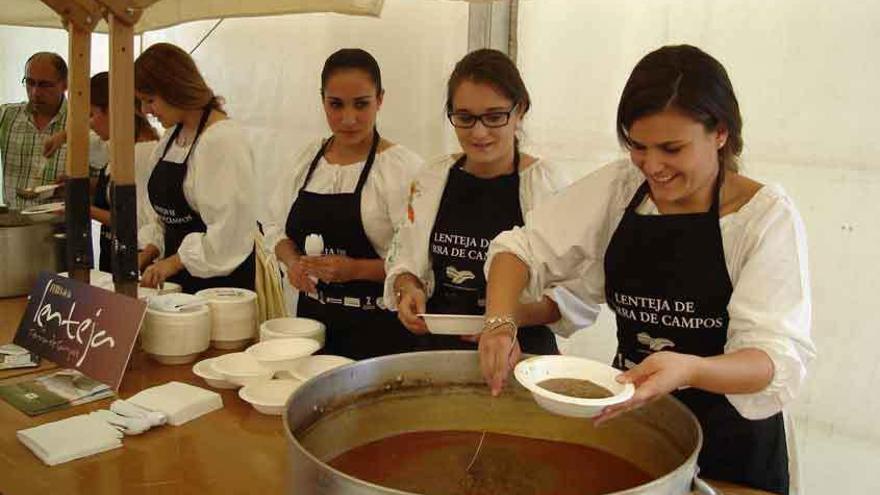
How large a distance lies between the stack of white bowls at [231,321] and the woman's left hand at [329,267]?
1.16ft

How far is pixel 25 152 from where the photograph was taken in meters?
4.45

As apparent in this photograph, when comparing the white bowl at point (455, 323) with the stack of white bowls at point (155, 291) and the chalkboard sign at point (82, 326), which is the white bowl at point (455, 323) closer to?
the chalkboard sign at point (82, 326)

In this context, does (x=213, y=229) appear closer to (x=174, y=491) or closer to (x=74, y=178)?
(x=74, y=178)

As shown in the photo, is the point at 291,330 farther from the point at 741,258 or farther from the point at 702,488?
the point at 702,488

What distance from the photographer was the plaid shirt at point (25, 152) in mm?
4359

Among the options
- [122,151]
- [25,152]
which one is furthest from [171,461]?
[25,152]

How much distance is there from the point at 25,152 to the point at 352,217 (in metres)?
2.83

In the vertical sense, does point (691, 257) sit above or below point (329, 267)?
above

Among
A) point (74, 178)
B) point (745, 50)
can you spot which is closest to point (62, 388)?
point (74, 178)

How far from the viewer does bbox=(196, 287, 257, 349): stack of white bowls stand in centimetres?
210

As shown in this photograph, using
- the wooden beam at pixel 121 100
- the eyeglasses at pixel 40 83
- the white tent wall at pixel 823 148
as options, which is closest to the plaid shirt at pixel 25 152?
the eyeglasses at pixel 40 83

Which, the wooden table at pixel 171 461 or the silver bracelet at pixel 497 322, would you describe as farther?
the silver bracelet at pixel 497 322

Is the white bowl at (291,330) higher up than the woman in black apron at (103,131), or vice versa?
the woman in black apron at (103,131)

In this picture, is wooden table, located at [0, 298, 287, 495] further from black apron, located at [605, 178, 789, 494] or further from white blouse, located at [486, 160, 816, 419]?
black apron, located at [605, 178, 789, 494]
